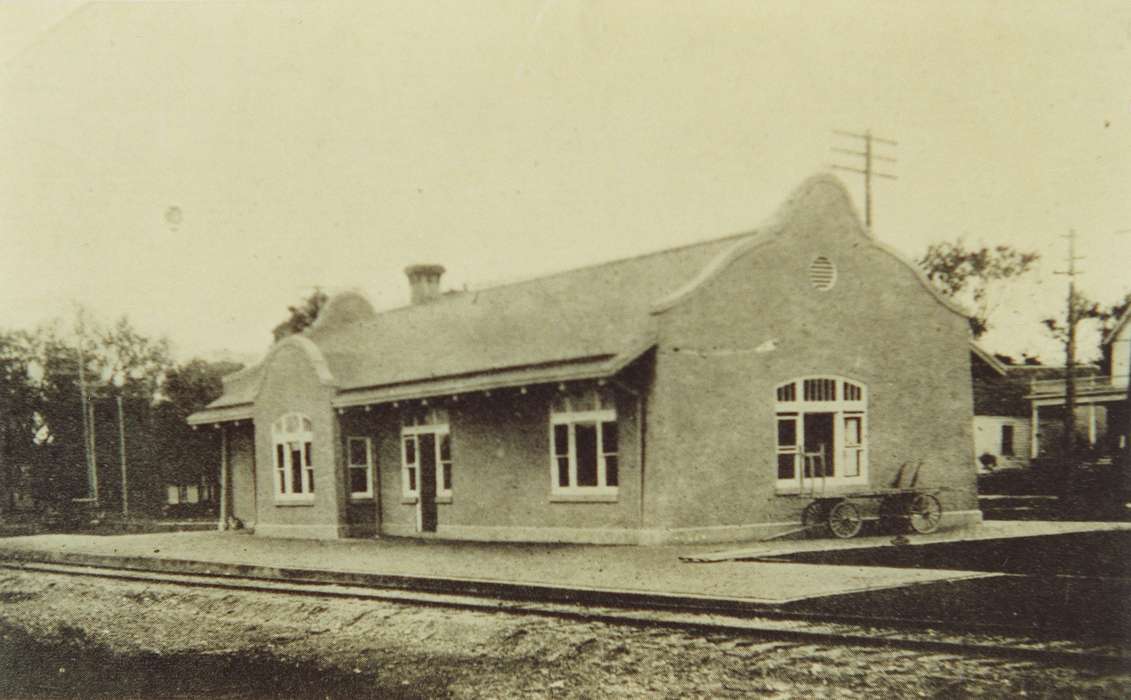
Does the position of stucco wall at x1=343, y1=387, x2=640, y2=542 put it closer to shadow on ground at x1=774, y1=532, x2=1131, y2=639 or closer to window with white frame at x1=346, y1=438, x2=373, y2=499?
window with white frame at x1=346, y1=438, x2=373, y2=499

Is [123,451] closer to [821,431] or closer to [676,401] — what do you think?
[676,401]

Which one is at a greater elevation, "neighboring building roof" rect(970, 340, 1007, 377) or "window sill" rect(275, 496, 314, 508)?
"neighboring building roof" rect(970, 340, 1007, 377)

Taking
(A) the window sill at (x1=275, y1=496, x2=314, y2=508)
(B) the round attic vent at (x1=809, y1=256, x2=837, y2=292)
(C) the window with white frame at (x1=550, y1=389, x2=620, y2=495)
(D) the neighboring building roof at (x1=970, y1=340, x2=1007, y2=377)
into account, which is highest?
(B) the round attic vent at (x1=809, y1=256, x2=837, y2=292)

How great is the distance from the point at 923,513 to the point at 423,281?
14.7 metres

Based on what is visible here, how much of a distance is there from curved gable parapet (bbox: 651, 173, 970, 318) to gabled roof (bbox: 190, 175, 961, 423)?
22mm

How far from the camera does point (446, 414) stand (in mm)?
19562

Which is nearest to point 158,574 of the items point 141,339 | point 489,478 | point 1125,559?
point 489,478

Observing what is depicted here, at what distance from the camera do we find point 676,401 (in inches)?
613

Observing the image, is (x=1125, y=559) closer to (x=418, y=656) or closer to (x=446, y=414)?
(x=418, y=656)

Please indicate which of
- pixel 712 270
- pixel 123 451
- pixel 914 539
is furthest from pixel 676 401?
pixel 123 451

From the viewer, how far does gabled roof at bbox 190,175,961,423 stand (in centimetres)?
1619

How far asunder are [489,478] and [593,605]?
868 cm

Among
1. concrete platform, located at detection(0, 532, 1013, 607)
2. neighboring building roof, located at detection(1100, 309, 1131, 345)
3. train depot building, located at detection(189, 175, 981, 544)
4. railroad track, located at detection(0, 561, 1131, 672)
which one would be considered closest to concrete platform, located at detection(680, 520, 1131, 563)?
concrete platform, located at detection(0, 532, 1013, 607)

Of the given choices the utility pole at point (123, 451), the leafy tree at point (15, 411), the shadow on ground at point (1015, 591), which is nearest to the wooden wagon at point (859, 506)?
the shadow on ground at point (1015, 591)
